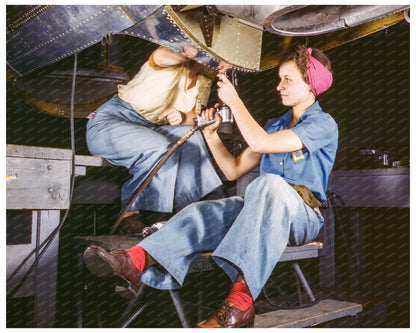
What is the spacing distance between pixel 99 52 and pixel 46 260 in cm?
166

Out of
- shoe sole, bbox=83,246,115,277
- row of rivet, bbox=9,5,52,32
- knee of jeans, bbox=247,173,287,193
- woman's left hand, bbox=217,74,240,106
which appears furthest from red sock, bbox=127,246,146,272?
row of rivet, bbox=9,5,52,32

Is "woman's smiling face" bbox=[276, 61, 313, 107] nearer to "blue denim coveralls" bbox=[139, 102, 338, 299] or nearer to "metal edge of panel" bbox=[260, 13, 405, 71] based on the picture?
"blue denim coveralls" bbox=[139, 102, 338, 299]

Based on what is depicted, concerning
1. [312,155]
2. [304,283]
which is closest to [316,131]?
[312,155]

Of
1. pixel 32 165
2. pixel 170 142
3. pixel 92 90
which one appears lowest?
pixel 32 165

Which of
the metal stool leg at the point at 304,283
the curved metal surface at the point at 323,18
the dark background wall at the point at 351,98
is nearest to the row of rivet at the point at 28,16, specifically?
the dark background wall at the point at 351,98

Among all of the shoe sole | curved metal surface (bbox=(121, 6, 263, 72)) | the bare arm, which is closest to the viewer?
the shoe sole

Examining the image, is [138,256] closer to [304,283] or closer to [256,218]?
[256,218]

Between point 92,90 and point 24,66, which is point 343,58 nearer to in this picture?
point 92,90

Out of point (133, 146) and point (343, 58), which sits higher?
point (343, 58)

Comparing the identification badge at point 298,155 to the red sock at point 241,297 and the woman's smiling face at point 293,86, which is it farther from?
the red sock at point 241,297

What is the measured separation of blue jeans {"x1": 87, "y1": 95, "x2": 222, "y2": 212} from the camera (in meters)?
1.72

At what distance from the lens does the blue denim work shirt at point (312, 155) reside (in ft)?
4.64

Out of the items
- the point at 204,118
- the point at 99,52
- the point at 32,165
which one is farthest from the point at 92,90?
the point at 32,165

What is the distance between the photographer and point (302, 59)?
153 cm
